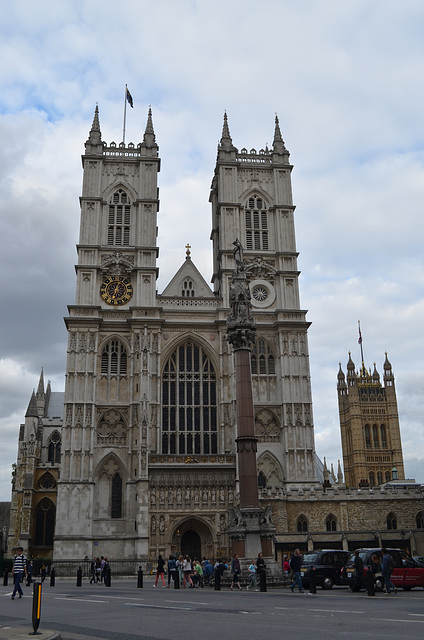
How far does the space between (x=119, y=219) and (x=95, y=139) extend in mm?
7604

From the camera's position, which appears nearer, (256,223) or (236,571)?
(236,571)

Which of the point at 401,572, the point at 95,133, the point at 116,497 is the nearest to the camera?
the point at 401,572

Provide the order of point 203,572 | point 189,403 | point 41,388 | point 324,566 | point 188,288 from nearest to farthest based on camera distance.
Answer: point 324,566 < point 203,572 < point 189,403 < point 188,288 < point 41,388

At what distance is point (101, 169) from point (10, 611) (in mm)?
42600

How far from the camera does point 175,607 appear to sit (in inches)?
640

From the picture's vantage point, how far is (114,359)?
48875 millimetres

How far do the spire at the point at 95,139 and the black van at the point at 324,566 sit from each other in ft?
131

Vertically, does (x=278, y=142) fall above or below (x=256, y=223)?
above

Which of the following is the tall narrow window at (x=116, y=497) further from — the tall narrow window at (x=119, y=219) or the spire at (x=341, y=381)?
the spire at (x=341, y=381)

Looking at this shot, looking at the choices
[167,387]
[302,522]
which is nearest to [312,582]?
[302,522]

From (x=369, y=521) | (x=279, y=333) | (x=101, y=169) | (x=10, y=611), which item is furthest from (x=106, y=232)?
(x=10, y=611)

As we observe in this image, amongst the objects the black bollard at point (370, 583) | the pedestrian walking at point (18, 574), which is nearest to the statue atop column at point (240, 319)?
the black bollard at point (370, 583)

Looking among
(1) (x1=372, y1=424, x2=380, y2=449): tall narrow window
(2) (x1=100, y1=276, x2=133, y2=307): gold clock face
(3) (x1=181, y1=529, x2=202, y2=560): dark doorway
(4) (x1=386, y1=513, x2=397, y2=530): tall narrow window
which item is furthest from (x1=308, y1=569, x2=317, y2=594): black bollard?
(1) (x1=372, y1=424, x2=380, y2=449): tall narrow window

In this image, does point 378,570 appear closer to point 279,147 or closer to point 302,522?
point 302,522
